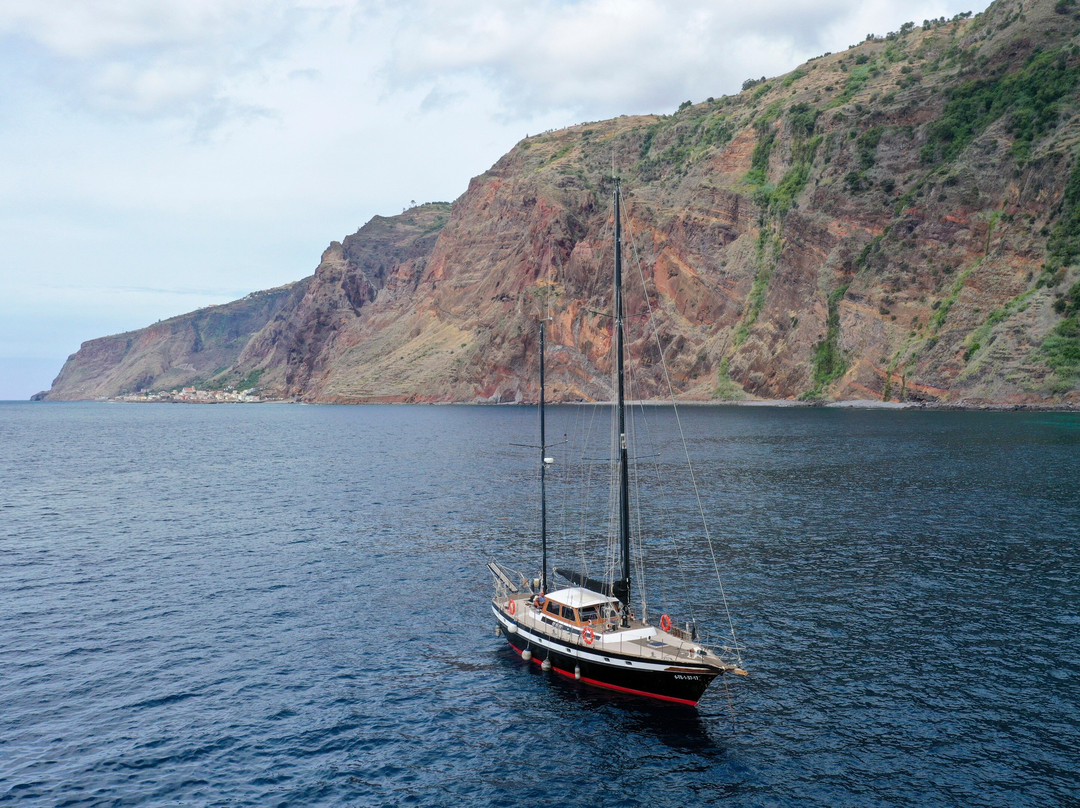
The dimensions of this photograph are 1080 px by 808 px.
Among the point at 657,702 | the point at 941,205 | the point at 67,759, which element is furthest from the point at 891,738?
the point at 941,205

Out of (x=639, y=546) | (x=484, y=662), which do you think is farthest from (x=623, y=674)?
(x=639, y=546)

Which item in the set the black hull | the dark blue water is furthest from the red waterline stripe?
the dark blue water

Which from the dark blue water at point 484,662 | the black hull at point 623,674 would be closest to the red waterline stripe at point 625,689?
the black hull at point 623,674

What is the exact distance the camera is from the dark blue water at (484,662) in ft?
92.7

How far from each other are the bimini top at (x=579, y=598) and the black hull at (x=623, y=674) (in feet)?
6.74

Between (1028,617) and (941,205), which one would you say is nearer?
(1028,617)

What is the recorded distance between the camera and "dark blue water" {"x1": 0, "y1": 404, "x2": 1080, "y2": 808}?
2827 cm

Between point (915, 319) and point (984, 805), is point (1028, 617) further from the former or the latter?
point (915, 319)

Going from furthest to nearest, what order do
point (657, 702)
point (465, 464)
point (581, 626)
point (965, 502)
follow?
1. point (465, 464)
2. point (965, 502)
3. point (581, 626)
4. point (657, 702)

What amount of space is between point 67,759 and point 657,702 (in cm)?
2402

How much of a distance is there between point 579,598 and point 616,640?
3716mm

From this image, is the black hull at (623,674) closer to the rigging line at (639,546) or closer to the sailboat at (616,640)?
the sailboat at (616,640)

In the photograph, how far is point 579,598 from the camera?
127 feet

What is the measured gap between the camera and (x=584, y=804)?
87.9ft
